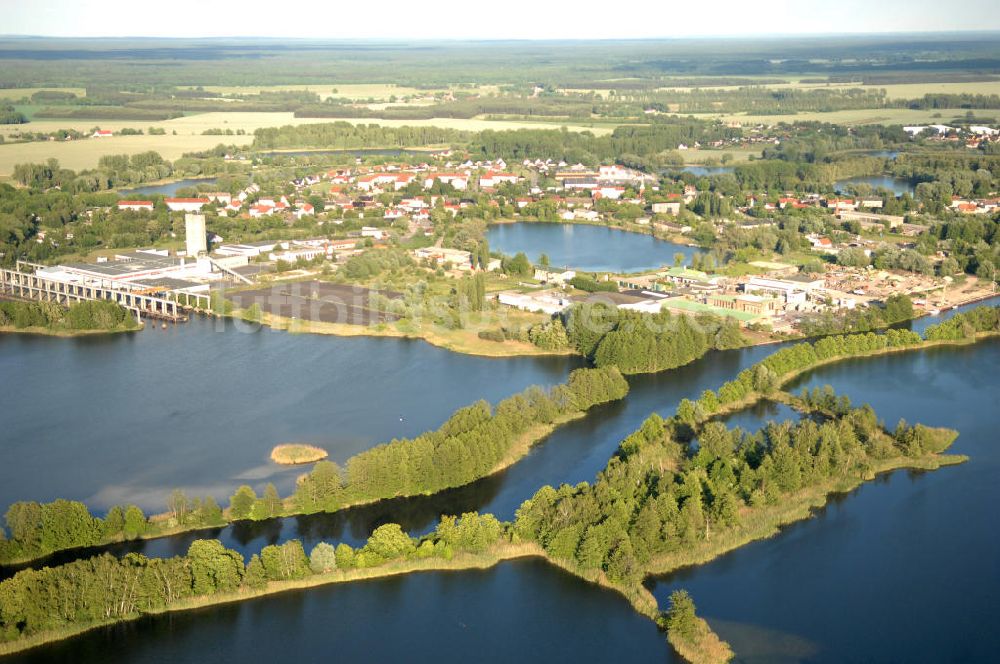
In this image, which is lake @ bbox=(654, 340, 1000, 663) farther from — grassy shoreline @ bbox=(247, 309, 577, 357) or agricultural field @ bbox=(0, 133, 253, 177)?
agricultural field @ bbox=(0, 133, 253, 177)

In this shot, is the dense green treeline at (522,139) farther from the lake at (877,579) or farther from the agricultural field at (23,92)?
the lake at (877,579)

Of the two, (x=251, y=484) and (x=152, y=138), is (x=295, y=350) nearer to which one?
(x=251, y=484)

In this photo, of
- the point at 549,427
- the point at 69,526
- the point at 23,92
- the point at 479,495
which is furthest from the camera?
the point at 23,92

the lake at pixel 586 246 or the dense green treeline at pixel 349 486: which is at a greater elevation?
the lake at pixel 586 246

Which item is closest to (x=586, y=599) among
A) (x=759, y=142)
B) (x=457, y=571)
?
(x=457, y=571)

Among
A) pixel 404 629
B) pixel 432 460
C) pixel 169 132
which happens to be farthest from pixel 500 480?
pixel 169 132

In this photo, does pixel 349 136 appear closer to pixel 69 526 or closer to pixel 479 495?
pixel 479 495

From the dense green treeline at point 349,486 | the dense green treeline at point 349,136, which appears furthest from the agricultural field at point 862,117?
the dense green treeline at point 349,486
